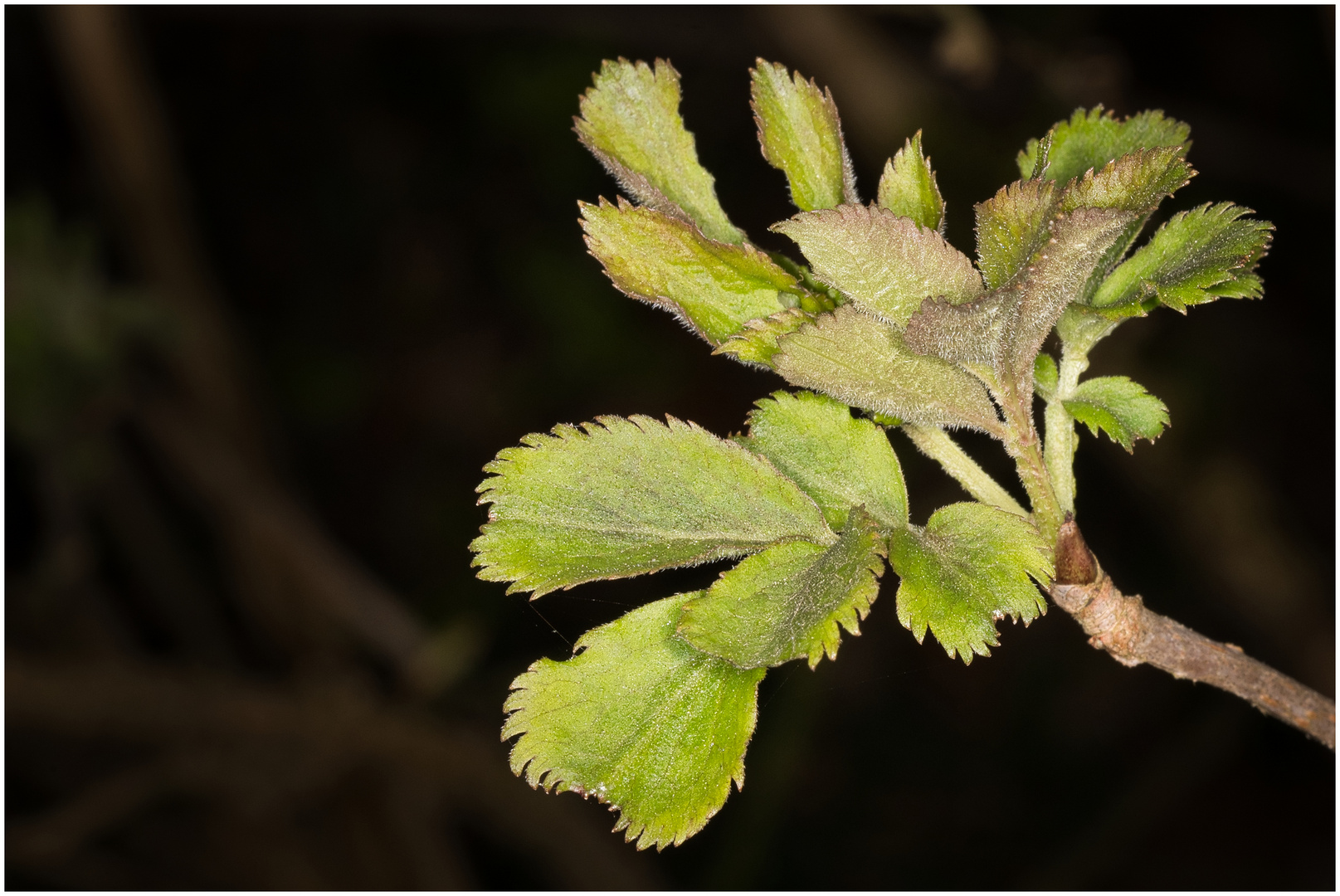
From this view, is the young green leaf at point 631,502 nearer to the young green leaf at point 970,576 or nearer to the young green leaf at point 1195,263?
the young green leaf at point 970,576

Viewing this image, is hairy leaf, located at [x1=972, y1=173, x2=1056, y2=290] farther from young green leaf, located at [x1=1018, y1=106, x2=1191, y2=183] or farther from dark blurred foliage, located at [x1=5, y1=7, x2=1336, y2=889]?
dark blurred foliage, located at [x1=5, y1=7, x2=1336, y2=889]

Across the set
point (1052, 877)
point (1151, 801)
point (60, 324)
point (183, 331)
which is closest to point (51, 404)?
point (60, 324)

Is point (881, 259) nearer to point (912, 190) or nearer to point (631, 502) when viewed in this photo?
point (912, 190)

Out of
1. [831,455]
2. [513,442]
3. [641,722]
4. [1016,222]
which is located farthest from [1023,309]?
[513,442]

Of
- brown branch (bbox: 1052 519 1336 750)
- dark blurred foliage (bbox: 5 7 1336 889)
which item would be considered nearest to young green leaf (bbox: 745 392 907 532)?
brown branch (bbox: 1052 519 1336 750)

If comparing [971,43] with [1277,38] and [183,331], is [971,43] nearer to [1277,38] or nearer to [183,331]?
[1277,38]

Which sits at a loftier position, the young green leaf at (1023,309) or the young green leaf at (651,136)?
the young green leaf at (651,136)

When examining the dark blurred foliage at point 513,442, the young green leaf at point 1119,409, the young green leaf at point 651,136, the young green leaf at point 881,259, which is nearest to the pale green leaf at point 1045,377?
the young green leaf at point 1119,409
